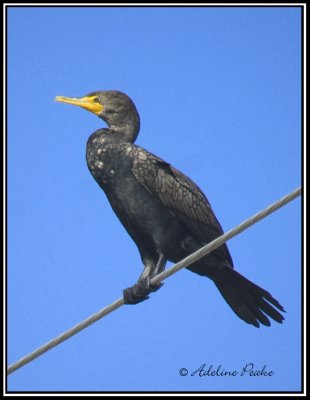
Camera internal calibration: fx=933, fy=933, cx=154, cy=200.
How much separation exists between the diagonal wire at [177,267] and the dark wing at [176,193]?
0.98m

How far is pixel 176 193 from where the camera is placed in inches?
265

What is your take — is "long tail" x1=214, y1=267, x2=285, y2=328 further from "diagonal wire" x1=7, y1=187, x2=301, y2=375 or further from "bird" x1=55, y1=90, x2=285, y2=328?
"diagonal wire" x1=7, y1=187, x2=301, y2=375

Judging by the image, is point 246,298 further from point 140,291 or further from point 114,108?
point 114,108

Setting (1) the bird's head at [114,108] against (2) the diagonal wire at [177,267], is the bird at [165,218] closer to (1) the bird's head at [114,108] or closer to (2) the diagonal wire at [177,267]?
(1) the bird's head at [114,108]

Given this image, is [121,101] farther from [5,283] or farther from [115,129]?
[5,283]

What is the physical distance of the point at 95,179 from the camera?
22.5ft

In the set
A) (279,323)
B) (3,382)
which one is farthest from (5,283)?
(279,323)

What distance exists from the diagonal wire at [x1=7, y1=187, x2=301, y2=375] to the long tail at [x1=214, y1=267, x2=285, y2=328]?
3.37 ft

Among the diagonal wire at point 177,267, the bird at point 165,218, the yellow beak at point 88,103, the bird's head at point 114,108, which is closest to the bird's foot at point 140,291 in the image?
the bird at point 165,218

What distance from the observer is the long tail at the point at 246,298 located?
6660 mm

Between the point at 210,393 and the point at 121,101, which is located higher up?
the point at 121,101

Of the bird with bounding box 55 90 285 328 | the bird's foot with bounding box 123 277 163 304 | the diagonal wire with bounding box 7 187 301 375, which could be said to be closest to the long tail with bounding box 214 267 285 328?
the bird with bounding box 55 90 285 328

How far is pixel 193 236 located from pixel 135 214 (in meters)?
0.45

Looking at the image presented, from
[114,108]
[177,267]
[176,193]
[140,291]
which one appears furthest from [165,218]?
[177,267]
